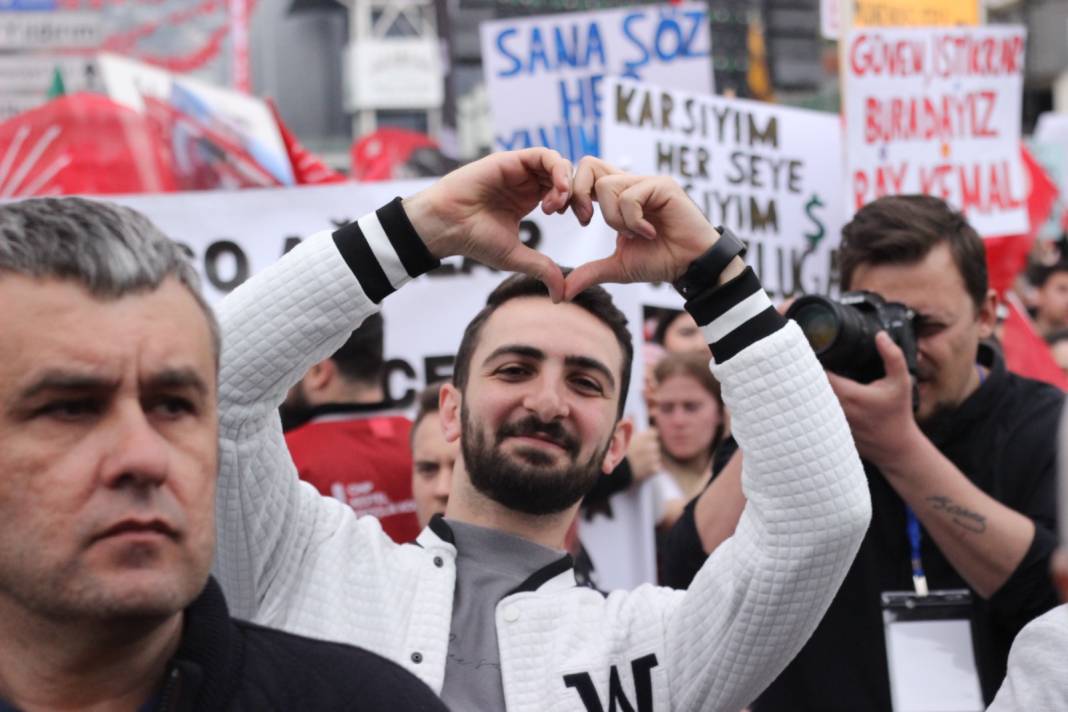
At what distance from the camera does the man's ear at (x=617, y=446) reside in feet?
8.38

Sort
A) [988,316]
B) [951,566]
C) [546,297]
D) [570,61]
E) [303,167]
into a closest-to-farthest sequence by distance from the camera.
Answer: [546,297]
[951,566]
[988,316]
[303,167]
[570,61]

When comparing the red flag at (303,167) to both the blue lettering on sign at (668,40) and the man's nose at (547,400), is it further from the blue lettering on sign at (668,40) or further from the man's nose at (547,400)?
the man's nose at (547,400)

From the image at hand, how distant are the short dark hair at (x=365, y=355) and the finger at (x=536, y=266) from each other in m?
1.58

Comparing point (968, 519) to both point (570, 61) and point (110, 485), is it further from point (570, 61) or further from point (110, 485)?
point (570, 61)

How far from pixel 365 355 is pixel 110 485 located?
2.61 m

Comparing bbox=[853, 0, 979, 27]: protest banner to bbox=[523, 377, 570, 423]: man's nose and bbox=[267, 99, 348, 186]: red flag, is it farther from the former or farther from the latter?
bbox=[523, 377, 570, 423]: man's nose

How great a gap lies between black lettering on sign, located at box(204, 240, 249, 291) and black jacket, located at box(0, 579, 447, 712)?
3009 millimetres

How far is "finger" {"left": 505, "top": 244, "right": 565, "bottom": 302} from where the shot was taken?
91.2 inches

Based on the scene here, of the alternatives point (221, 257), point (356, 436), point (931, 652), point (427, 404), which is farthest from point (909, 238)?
point (221, 257)

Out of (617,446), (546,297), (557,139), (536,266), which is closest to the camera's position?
(536,266)

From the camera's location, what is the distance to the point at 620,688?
222 cm

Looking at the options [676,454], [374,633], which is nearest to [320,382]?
[676,454]

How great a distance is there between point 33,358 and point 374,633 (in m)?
0.96

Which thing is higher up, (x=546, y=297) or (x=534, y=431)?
(x=546, y=297)
